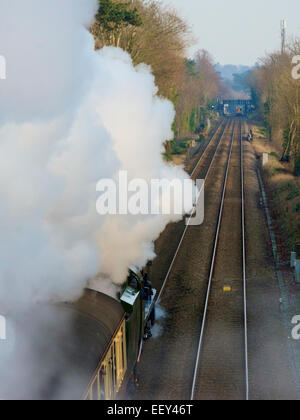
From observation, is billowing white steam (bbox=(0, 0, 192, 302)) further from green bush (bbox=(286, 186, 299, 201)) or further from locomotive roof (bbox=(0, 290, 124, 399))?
green bush (bbox=(286, 186, 299, 201))

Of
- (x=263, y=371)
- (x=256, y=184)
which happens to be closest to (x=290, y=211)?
(x=256, y=184)

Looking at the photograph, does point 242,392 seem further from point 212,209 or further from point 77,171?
point 212,209

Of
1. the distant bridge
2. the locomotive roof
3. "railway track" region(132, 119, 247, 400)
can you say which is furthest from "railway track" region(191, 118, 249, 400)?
the distant bridge

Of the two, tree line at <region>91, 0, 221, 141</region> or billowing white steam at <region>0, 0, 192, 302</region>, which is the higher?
tree line at <region>91, 0, 221, 141</region>

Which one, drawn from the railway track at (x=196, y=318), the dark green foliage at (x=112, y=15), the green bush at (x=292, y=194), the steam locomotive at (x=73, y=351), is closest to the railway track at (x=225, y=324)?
the railway track at (x=196, y=318)

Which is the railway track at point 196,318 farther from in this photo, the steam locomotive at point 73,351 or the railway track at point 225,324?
the steam locomotive at point 73,351

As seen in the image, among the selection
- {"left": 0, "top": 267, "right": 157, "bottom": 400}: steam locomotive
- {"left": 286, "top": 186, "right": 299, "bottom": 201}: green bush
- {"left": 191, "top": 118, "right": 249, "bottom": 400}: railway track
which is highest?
{"left": 0, "top": 267, "right": 157, "bottom": 400}: steam locomotive
